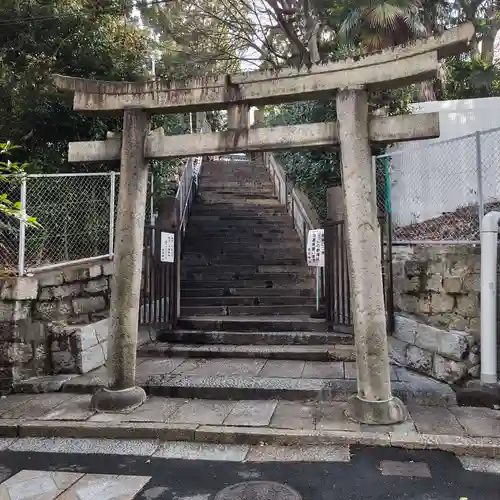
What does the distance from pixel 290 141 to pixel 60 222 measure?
408cm

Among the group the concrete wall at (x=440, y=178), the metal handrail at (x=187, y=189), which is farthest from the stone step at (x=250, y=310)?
the concrete wall at (x=440, y=178)

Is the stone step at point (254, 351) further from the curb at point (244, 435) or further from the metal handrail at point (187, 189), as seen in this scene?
the metal handrail at point (187, 189)

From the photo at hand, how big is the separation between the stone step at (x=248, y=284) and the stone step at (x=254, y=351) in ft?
6.69

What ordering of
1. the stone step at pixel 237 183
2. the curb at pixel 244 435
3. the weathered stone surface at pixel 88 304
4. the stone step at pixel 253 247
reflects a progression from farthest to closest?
the stone step at pixel 237 183 → the stone step at pixel 253 247 → the weathered stone surface at pixel 88 304 → the curb at pixel 244 435

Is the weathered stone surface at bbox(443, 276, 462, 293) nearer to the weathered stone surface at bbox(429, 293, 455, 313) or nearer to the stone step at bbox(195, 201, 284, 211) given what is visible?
the weathered stone surface at bbox(429, 293, 455, 313)

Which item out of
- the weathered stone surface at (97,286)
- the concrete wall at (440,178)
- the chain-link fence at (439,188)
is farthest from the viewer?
the weathered stone surface at (97,286)

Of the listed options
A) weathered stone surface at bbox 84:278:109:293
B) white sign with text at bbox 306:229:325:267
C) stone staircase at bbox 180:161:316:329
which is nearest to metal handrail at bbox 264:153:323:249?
stone staircase at bbox 180:161:316:329

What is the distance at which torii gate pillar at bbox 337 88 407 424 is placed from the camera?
4703mm

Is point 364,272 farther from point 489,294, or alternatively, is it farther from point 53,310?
point 53,310

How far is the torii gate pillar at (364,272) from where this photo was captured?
15.4 ft

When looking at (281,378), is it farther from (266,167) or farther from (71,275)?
(266,167)

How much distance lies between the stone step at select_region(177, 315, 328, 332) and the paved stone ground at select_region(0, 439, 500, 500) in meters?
3.48

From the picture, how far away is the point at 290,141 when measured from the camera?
513 centimetres

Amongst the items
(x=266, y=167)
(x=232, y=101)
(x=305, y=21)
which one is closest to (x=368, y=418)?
(x=232, y=101)
